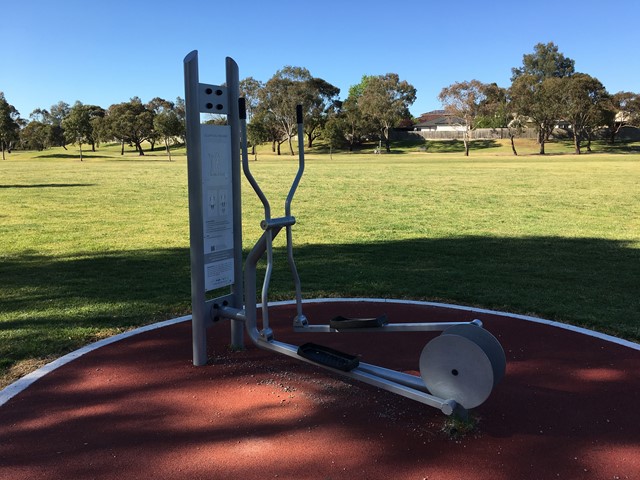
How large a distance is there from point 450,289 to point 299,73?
7036cm

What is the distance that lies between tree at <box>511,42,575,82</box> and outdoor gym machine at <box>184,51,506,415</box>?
102m

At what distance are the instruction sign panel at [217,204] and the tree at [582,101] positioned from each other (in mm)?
64515

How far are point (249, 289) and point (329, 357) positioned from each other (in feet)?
2.85

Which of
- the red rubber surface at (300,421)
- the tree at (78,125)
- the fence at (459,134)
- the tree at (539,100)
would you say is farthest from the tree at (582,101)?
the red rubber surface at (300,421)

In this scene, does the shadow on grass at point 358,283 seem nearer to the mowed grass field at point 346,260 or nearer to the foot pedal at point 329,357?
the mowed grass field at point 346,260

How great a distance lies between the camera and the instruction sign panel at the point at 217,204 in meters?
3.99

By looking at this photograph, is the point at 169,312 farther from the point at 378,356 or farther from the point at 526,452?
the point at 526,452

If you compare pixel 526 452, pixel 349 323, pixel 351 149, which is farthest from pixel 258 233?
pixel 351 149

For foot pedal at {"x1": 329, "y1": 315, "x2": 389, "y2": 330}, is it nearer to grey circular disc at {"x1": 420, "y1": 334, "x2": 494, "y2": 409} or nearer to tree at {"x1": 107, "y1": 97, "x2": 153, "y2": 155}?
grey circular disc at {"x1": 420, "y1": 334, "x2": 494, "y2": 409}

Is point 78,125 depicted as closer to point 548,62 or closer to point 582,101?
point 582,101

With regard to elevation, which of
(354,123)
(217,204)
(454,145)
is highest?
(354,123)

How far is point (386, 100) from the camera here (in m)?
75.8

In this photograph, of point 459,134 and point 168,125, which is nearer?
point 168,125

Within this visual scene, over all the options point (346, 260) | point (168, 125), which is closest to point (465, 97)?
point (168, 125)
